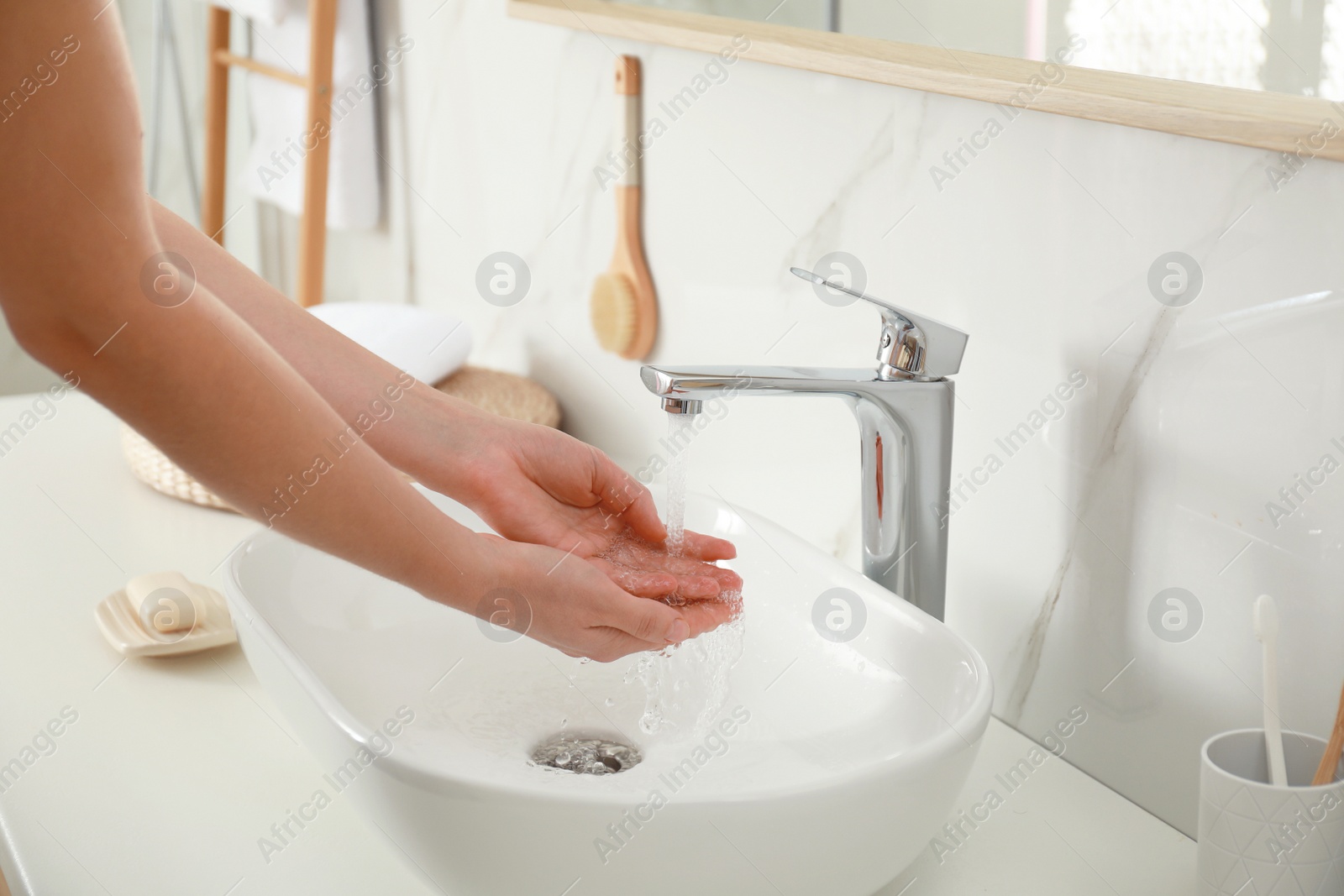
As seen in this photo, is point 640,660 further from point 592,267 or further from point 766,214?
point 592,267

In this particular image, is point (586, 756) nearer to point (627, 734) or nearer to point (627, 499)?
point (627, 734)

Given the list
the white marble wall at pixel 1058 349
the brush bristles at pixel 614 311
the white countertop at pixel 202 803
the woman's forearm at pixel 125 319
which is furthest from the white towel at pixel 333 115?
the woman's forearm at pixel 125 319

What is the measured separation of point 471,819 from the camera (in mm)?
531

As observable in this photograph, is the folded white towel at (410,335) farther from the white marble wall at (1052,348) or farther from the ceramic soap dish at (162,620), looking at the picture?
the ceramic soap dish at (162,620)

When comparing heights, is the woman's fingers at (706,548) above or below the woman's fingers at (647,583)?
below

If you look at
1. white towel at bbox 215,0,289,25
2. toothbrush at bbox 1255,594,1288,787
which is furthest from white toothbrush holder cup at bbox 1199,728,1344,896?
white towel at bbox 215,0,289,25

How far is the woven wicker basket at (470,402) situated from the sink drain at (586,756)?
38 cm

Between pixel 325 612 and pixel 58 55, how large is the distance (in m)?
0.47

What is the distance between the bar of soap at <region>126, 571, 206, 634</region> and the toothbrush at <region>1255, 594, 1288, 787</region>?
2.32ft

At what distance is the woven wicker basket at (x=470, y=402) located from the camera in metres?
1.13

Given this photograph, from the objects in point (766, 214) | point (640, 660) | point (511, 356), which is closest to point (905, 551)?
point (640, 660)

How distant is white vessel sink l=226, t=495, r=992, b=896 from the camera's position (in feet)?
1.74

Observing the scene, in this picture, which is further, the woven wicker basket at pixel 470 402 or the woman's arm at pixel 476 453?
the woven wicker basket at pixel 470 402

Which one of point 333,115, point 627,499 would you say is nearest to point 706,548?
point 627,499
